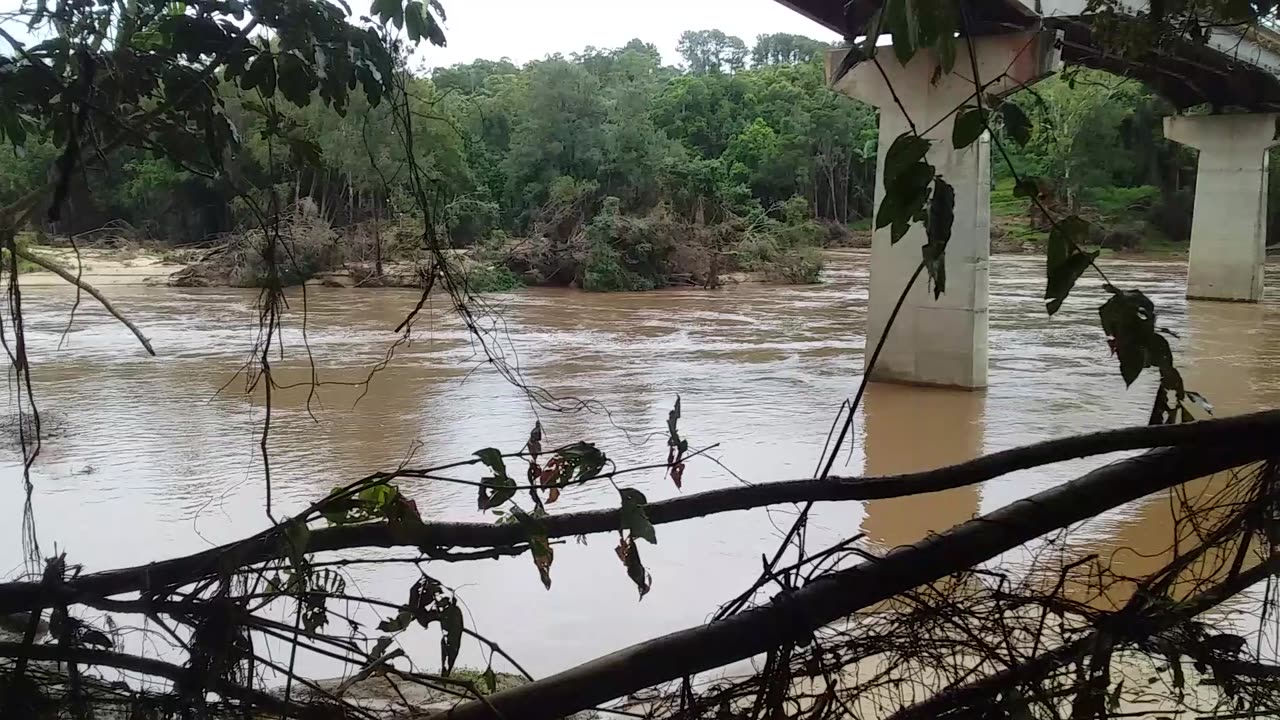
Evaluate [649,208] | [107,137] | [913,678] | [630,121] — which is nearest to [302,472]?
[107,137]

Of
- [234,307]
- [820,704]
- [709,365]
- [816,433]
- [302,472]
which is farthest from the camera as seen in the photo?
[234,307]

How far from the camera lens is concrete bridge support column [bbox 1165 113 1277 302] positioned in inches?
928

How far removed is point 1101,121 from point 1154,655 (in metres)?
44.9

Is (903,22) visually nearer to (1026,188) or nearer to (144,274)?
(1026,188)

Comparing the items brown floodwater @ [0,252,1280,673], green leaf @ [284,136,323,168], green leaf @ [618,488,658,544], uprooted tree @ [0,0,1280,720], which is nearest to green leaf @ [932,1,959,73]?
uprooted tree @ [0,0,1280,720]

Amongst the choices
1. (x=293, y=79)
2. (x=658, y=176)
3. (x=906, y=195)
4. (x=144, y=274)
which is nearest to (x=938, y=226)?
(x=906, y=195)

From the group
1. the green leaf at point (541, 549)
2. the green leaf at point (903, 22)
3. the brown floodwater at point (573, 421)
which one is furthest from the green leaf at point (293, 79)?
the green leaf at point (903, 22)

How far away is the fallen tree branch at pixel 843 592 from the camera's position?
151 cm

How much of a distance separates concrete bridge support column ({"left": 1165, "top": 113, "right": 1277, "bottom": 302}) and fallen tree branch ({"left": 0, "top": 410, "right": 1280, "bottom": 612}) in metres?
25.1

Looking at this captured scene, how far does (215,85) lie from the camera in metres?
2.63

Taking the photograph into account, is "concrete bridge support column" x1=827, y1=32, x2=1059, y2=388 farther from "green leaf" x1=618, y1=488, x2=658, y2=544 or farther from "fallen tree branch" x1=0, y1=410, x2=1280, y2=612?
"green leaf" x1=618, y1=488, x2=658, y2=544

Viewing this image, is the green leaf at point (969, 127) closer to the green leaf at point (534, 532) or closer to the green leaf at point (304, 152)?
the green leaf at point (534, 532)

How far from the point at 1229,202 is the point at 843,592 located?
86.2ft

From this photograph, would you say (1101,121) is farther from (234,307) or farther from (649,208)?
(234,307)
